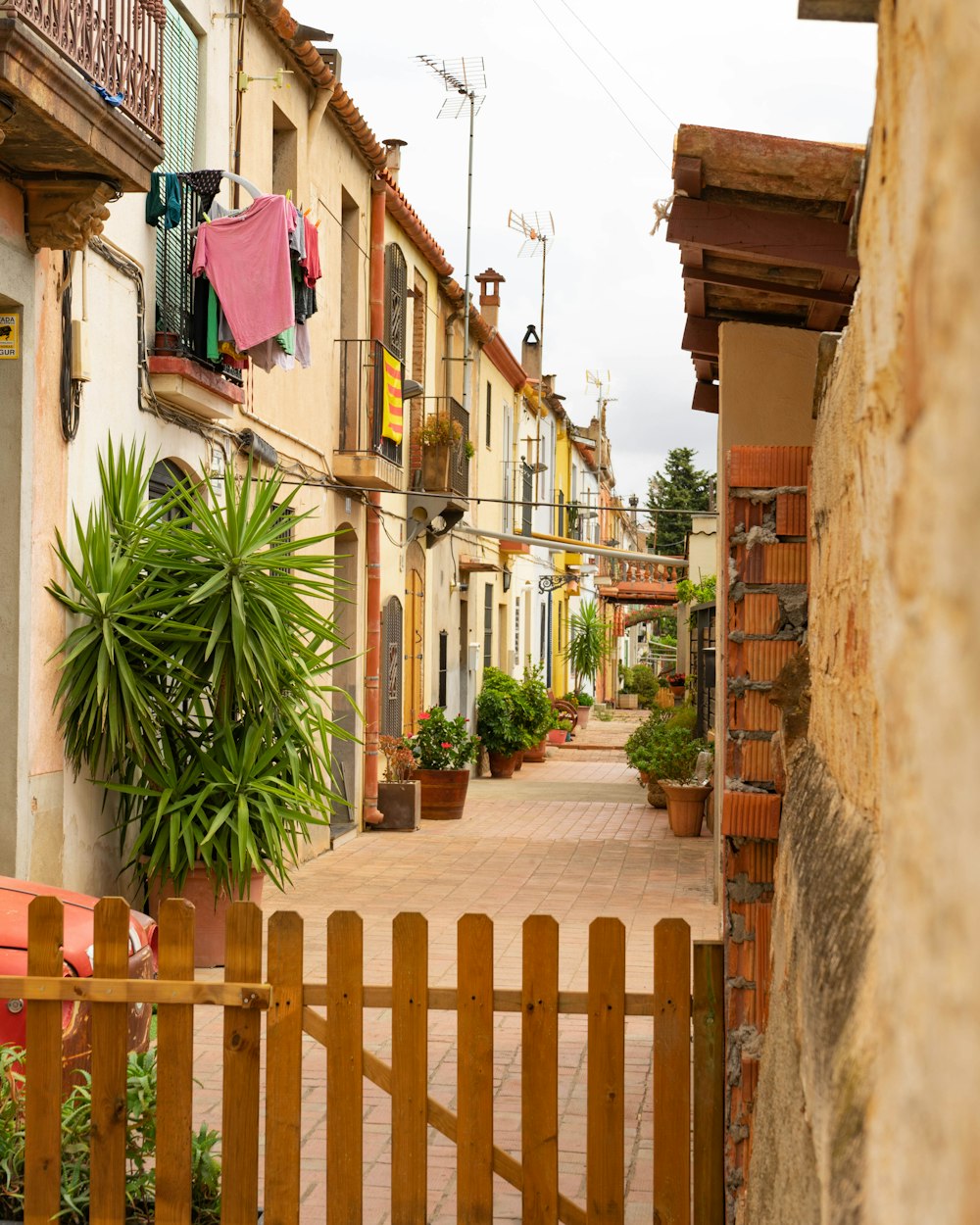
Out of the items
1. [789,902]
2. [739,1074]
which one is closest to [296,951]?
[739,1074]

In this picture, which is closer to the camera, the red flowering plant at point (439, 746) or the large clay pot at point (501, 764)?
the red flowering plant at point (439, 746)

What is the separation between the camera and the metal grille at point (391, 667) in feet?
Result: 51.6

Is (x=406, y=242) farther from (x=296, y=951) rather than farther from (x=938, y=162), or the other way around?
(x=938, y=162)

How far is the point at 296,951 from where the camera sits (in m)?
3.50

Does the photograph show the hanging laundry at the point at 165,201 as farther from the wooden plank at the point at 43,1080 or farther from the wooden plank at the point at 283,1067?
the wooden plank at the point at 283,1067

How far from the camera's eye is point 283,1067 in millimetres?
3520

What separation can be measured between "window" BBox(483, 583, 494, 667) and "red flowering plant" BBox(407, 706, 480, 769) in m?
8.13

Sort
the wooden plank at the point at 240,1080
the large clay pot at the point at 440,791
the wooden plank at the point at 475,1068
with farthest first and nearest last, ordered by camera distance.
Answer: the large clay pot at the point at 440,791 < the wooden plank at the point at 240,1080 < the wooden plank at the point at 475,1068

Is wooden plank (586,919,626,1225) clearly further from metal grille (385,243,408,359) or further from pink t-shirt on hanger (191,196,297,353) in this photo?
metal grille (385,243,408,359)

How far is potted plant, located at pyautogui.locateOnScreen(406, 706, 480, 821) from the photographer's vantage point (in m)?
15.3

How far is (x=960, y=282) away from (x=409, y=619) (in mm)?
16679

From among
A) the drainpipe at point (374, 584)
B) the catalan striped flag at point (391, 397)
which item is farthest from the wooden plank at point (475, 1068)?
the catalan striped flag at point (391, 397)

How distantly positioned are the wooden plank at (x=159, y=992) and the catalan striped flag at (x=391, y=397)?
36.2ft

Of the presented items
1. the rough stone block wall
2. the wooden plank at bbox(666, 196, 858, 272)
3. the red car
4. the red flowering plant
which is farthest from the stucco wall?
the red flowering plant
